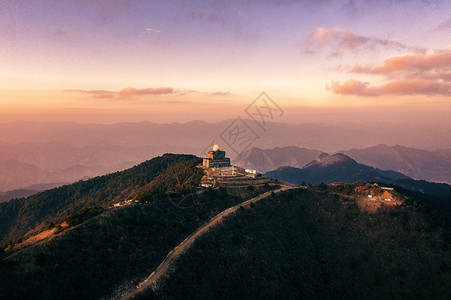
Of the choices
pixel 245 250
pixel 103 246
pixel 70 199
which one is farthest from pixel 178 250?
pixel 70 199

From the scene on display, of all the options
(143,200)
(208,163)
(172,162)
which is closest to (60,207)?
(172,162)

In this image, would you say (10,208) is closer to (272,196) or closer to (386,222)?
(272,196)

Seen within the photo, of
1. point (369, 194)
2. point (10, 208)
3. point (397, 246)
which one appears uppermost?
point (369, 194)

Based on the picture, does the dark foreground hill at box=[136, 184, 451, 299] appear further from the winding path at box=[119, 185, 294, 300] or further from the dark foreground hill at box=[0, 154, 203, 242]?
the dark foreground hill at box=[0, 154, 203, 242]

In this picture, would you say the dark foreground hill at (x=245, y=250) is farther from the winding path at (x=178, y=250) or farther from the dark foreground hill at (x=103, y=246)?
the winding path at (x=178, y=250)

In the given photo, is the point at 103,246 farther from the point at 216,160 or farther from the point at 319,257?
the point at 216,160

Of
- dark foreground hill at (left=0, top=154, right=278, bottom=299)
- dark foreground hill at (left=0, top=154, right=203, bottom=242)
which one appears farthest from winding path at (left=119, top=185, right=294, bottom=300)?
dark foreground hill at (left=0, top=154, right=203, bottom=242)
